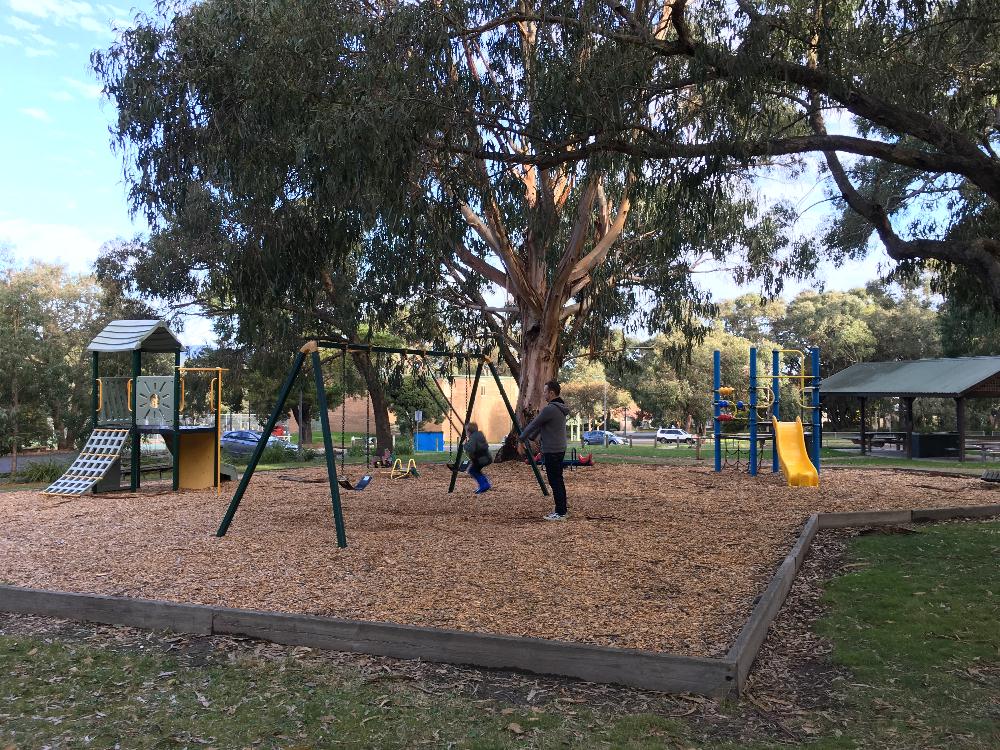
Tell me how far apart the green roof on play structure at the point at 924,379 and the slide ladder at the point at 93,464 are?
835 inches

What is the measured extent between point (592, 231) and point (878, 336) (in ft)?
120

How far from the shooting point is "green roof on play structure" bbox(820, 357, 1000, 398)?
74.2 ft

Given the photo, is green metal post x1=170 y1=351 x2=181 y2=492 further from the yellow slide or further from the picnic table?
the picnic table

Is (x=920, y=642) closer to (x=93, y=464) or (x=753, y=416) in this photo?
(x=753, y=416)

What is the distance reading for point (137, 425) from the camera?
47.9 feet

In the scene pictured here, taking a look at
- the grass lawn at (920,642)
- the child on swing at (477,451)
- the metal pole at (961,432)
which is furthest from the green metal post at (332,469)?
the metal pole at (961,432)

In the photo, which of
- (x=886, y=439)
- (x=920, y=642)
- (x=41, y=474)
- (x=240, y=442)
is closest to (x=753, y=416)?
(x=920, y=642)

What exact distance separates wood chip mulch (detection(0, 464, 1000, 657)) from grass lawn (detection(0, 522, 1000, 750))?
75 cm

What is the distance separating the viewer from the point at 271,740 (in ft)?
12.9

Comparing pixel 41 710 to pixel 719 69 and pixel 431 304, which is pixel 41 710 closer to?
pixel 719 69

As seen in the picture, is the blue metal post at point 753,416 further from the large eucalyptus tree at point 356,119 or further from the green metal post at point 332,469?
the green metal post at point 332,469

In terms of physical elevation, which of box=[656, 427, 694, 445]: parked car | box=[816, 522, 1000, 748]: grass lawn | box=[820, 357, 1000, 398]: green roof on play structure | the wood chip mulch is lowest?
box=[816, 522, 1000, 748]: grass lawn

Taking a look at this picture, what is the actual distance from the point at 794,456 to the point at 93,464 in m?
12.8

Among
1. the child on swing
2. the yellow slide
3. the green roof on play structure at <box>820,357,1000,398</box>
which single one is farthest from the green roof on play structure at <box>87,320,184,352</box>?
the green roof on play structure at <box>820,357,1000,398</box>
